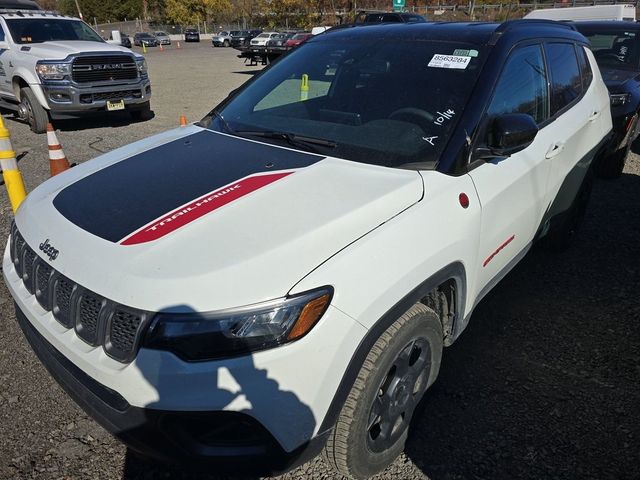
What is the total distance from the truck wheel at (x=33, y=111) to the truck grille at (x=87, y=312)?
7.53m

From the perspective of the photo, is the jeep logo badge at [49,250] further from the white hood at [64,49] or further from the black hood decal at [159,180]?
the white hood at [64,49]

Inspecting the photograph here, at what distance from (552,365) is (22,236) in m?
2.87

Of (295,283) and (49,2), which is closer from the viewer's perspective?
(295,283)

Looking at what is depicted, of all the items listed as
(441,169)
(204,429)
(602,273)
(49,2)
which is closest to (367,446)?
(204,429)

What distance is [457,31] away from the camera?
9.16 feet

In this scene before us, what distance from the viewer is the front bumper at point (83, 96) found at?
26.8 ft

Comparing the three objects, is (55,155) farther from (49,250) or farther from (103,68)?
(103,68)

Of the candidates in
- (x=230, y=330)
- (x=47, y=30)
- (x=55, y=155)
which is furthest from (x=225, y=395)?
(x=47, y=30)

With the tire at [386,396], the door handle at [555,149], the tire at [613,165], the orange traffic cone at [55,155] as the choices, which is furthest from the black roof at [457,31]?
the tire at [613,165]

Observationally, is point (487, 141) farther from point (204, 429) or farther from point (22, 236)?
point (22, 236)

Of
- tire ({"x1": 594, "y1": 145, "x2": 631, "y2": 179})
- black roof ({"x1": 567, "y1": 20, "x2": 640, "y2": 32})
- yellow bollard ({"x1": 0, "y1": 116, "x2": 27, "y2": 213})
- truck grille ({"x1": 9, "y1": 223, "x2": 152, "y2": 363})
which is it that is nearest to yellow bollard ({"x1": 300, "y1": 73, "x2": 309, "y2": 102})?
truck grille ({"x1": 9, "y1": 223, "x2": 152, "y2": 363})

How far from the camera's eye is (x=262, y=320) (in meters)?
1.60

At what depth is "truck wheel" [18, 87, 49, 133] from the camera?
841 centimetres

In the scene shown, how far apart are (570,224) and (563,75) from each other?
1.27 m
